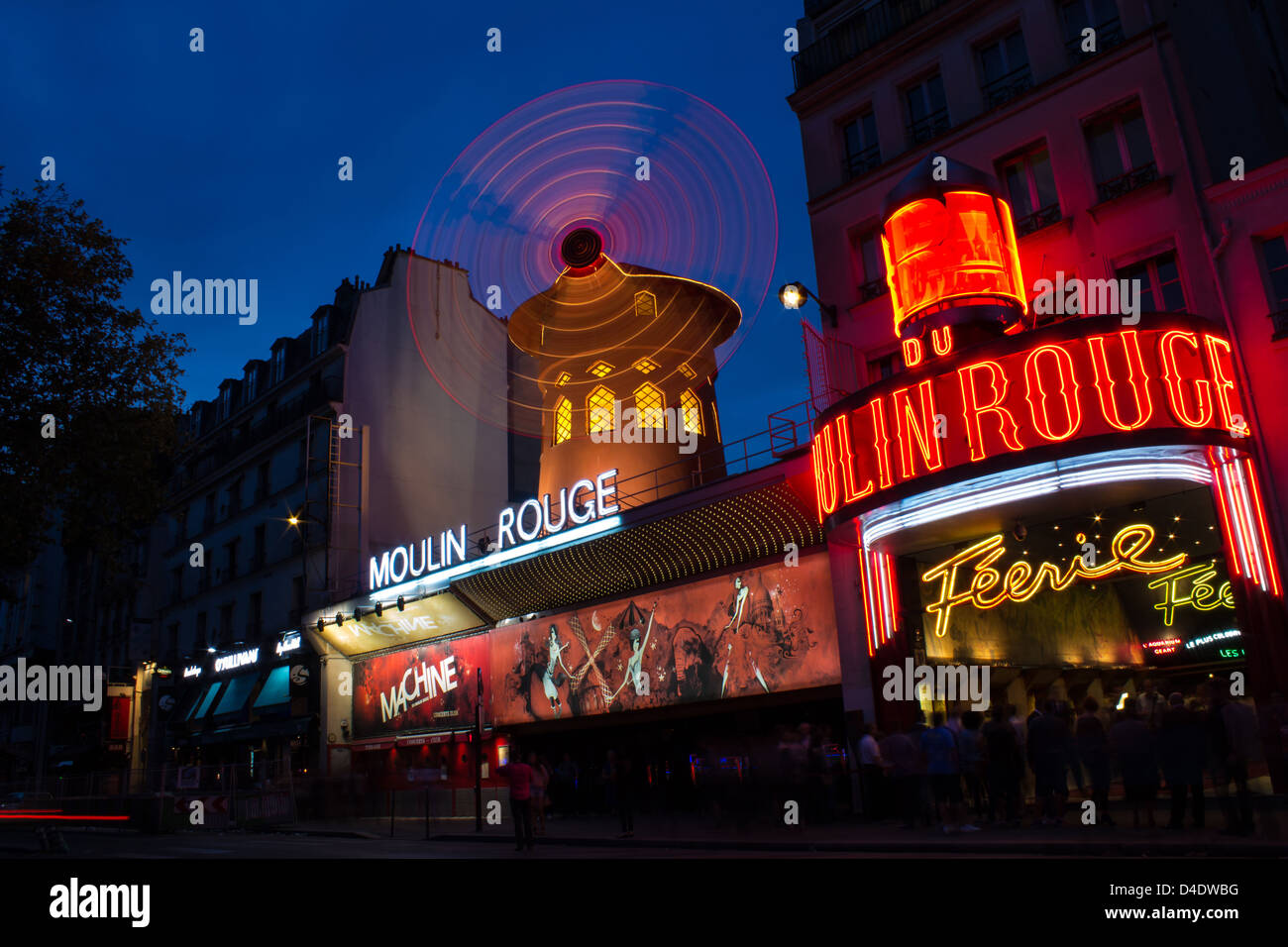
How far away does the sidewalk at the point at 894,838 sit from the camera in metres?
9.34

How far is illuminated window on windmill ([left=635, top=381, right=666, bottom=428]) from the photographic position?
27.2 metres

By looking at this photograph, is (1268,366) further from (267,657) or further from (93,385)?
(267,657)

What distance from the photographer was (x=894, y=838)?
12.3 metres

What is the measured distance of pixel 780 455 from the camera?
734 inches

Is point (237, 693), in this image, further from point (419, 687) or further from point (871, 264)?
point (871, 264)

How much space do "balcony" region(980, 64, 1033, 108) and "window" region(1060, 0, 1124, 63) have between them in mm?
814

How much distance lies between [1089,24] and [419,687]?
23808 millimetres

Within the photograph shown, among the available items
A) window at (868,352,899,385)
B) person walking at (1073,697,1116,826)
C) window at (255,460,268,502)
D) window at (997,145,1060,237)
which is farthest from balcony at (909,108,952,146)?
window at (255,460,268,502)

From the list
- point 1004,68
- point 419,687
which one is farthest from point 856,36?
point 419,687

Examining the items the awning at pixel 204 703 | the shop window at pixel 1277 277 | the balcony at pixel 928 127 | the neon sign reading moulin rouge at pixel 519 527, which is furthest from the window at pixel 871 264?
the awning at pixel 204 703

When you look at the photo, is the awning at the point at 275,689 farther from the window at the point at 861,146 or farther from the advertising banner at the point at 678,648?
the window at the point at 861,146

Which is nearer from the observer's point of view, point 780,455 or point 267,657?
point 780,455
